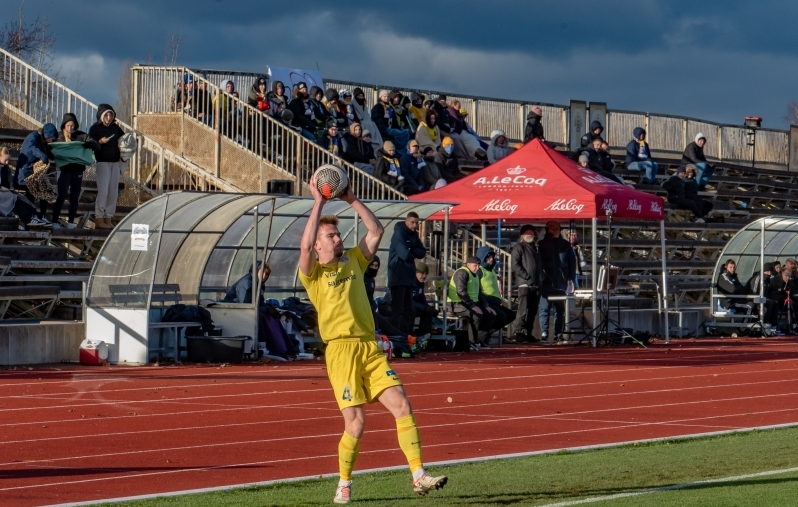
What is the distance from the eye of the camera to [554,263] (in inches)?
1022

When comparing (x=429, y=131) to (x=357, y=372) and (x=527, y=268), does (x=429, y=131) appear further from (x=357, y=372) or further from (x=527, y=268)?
(x=357, y=372)

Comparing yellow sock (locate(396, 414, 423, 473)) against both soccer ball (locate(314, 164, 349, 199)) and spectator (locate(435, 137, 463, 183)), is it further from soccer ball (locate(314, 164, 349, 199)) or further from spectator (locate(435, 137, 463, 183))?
spectator (locate(435, 137, 463, 183))

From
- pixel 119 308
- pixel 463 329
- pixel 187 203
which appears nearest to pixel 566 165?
pixel 463 329

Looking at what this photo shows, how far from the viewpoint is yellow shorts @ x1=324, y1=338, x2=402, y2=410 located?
Result: 8.49 m

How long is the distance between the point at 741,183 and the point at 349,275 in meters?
38.4

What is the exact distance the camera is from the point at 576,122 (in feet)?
153

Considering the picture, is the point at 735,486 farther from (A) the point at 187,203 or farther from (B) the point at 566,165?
(B) the point at 566,165

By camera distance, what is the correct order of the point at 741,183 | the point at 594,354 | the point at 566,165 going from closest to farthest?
the point at 594,354, the point at 566,165, the point at 741,183

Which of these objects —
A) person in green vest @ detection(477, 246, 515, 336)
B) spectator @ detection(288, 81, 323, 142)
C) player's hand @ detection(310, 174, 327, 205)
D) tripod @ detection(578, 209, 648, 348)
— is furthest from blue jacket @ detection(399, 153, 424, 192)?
player's hand @ detection(310, 174, 327, 205)

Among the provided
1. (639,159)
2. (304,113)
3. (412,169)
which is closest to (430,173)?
(412,169)

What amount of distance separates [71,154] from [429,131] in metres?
13.1

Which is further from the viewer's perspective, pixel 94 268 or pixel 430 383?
pixel 94 268

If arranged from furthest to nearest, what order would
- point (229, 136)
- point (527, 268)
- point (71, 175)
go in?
point (229, 136) → point (527, 268) → point (71, 175)

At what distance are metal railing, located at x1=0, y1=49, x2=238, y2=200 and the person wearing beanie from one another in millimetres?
3193
